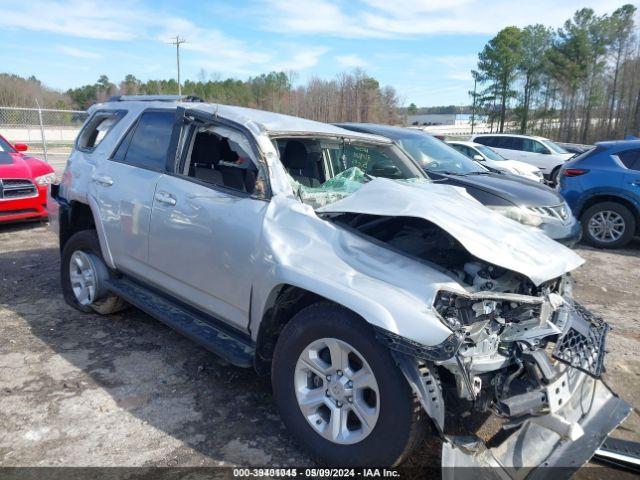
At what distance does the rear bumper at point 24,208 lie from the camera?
767 cm

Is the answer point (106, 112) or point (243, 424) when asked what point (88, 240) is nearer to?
point (106, 112)

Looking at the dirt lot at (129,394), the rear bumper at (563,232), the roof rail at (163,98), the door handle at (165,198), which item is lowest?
the dirt lot at (129,394)

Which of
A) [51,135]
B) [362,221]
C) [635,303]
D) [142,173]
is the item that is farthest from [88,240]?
[51,135]

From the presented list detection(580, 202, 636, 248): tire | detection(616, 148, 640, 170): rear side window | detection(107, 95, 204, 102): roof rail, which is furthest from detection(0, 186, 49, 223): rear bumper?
detection(616, 148, 640, 170): rear side window

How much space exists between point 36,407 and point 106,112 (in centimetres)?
274

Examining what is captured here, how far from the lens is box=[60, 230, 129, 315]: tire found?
4422 millimetres

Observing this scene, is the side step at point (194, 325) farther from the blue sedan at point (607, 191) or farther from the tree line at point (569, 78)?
the tree line at point (569, 78)

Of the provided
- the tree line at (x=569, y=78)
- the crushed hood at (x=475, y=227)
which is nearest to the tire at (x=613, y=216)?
the crushed hood at (x=475, y=227)

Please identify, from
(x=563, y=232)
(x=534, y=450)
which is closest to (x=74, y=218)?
(x=534, y=450)

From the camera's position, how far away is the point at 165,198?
11.8 feet

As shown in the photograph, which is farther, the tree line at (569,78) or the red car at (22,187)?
the tree line at (569,78)

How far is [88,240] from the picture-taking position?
4449 millimetres

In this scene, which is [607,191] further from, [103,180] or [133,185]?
[103,180]

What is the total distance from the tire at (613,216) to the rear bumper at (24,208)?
8910 mm
